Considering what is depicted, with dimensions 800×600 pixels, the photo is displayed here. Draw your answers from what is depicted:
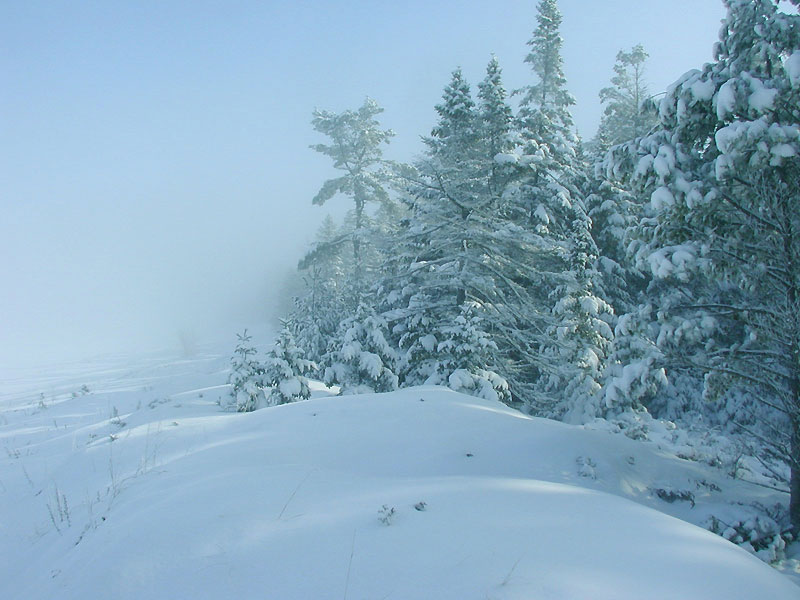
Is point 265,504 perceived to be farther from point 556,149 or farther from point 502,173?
point 556,149

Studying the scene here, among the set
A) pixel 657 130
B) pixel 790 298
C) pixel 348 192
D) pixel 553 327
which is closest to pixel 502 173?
pixel 553 327

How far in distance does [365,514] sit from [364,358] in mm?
9554

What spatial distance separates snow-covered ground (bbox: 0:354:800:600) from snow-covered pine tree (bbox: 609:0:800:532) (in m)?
2.02

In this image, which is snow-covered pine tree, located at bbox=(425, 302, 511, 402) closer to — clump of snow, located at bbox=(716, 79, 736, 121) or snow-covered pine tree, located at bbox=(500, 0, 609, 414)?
snow-covered pine tree, located at bbox=(500, 0, 609, 414)

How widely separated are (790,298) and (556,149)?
1253cm

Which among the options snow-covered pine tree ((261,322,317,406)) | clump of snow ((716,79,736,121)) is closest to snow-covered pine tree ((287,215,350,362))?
snow-covered pine tree ((261,322,317,406))

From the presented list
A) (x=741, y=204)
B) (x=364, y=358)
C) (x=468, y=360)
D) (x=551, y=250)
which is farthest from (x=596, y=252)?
(x=741, y=204)

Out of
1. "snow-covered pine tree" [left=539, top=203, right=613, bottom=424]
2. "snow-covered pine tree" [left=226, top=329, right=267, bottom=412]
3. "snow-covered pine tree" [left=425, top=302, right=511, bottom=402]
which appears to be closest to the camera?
"snow-covered pine tree" [left=226, top=329, right=267, bottom=412]

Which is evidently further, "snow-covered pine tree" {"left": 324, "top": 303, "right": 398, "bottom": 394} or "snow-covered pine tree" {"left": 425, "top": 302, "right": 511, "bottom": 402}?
"snow-covered pine tree" {"left": 324, "top": 303, "right": 398, "bottom": 394}

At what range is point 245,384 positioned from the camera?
392 inches

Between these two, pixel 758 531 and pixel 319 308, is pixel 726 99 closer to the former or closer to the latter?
pixel 758 531

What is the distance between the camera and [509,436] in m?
6.48

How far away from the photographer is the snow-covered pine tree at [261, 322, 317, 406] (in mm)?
11172

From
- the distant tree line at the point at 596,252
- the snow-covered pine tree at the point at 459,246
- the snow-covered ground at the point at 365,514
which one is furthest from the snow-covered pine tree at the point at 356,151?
the snow-covered ground at the point at 365,514
